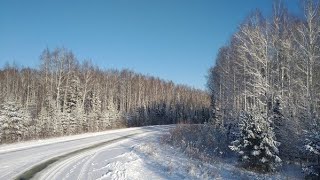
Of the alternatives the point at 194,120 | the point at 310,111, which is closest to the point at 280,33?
the point at 310,111

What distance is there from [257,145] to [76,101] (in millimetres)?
45472

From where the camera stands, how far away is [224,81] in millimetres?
42344

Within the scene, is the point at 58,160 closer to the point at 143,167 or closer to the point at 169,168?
the point at 143,167

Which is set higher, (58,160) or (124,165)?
(58,160)

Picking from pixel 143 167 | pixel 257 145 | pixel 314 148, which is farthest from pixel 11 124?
pixel 314 148

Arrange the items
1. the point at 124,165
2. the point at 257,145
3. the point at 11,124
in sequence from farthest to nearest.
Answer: the point at 11,124
the point at 257,145
the point at 124,165

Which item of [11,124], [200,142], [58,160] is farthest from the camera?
[11,124]

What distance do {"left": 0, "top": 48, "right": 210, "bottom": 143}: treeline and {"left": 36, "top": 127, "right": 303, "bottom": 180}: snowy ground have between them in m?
14.4

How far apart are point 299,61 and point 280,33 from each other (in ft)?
9.49

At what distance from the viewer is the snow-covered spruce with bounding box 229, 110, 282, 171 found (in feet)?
61.9

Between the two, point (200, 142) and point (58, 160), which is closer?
point (58, 160)

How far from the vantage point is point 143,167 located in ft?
55.3

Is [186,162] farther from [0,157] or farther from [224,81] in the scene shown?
[224,81]

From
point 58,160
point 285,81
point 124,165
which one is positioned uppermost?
point 285,81
